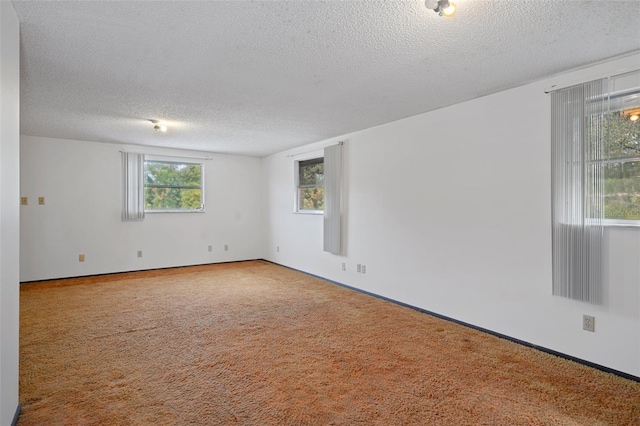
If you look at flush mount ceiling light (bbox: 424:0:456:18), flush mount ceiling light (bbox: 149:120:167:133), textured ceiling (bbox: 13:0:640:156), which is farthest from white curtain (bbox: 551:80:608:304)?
flush mount ceiling light (bbox: 149:120:167:133)

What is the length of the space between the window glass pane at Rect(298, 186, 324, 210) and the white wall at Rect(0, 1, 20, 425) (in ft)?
14.1

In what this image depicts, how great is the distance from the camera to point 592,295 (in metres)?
2.52

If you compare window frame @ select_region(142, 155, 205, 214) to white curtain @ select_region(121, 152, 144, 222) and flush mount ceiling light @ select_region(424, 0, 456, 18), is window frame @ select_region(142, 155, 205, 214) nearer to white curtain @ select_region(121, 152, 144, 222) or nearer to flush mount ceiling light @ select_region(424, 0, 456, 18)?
white curtain @ select_region(121, 152, 144, 222)

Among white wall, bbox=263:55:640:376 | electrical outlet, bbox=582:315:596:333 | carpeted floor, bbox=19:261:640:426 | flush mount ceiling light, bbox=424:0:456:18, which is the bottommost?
carpeted floor, bbox=19:261:640:426

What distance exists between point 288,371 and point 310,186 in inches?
156

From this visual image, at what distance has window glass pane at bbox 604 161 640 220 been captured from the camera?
239cm

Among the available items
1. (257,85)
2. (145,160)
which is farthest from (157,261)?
(257,85)

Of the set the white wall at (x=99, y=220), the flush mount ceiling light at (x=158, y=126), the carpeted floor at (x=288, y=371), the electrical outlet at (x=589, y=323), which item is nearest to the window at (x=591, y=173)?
the electrical outlet at (x=589, y=323)

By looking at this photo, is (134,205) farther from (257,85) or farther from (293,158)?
(257,85)

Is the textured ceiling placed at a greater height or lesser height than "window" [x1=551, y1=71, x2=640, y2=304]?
greater

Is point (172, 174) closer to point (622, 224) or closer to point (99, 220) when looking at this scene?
point (99, 220)

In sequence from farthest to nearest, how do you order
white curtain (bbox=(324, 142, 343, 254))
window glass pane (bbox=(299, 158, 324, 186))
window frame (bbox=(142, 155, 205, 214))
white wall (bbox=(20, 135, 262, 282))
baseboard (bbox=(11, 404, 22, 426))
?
window frame (bbox=(142, 155, 205, 214)) → window glass pane (bbox=(299, 158, 324, 186)) → white wall (bbox=(20, 135, 262, 282)) → white curtain (bbox=(324, 142, 343, 254)) → baseboard (bbox=(11, 404, 22, 426))

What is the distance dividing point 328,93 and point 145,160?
→ 176 inches

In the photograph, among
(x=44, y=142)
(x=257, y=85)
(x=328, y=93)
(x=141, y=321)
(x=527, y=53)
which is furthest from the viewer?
(x=44, y=142)
